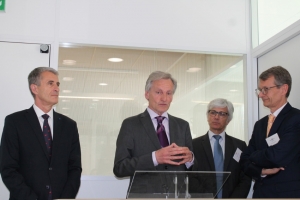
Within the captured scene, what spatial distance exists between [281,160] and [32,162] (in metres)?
1.94

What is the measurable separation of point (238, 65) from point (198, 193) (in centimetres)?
280

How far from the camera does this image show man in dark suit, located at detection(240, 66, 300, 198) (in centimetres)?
323

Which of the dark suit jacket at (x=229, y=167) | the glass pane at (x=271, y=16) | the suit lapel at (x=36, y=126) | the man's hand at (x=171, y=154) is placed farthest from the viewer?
the glass pane at (x=271, y=16)

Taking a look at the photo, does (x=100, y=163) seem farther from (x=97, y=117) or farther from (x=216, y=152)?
(x=216, y=152)

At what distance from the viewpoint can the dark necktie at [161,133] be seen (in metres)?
3.39

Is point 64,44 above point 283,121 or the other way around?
above

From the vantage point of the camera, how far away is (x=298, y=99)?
13.1 ft

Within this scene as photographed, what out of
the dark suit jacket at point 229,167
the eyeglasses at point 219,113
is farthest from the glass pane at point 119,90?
the dark suit jacket at point 229,167

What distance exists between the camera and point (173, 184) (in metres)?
2.44

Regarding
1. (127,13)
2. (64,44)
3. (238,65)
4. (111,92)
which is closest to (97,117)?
(111,92)

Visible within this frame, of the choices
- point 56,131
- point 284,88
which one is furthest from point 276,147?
point 56,131

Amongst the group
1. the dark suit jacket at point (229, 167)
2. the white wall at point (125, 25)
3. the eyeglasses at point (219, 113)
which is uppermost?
the white wall at point (125, 25)

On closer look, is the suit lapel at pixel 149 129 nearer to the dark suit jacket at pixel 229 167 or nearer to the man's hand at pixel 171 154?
the man's hand at pixel 171 154

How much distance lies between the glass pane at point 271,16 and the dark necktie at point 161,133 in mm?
1762
